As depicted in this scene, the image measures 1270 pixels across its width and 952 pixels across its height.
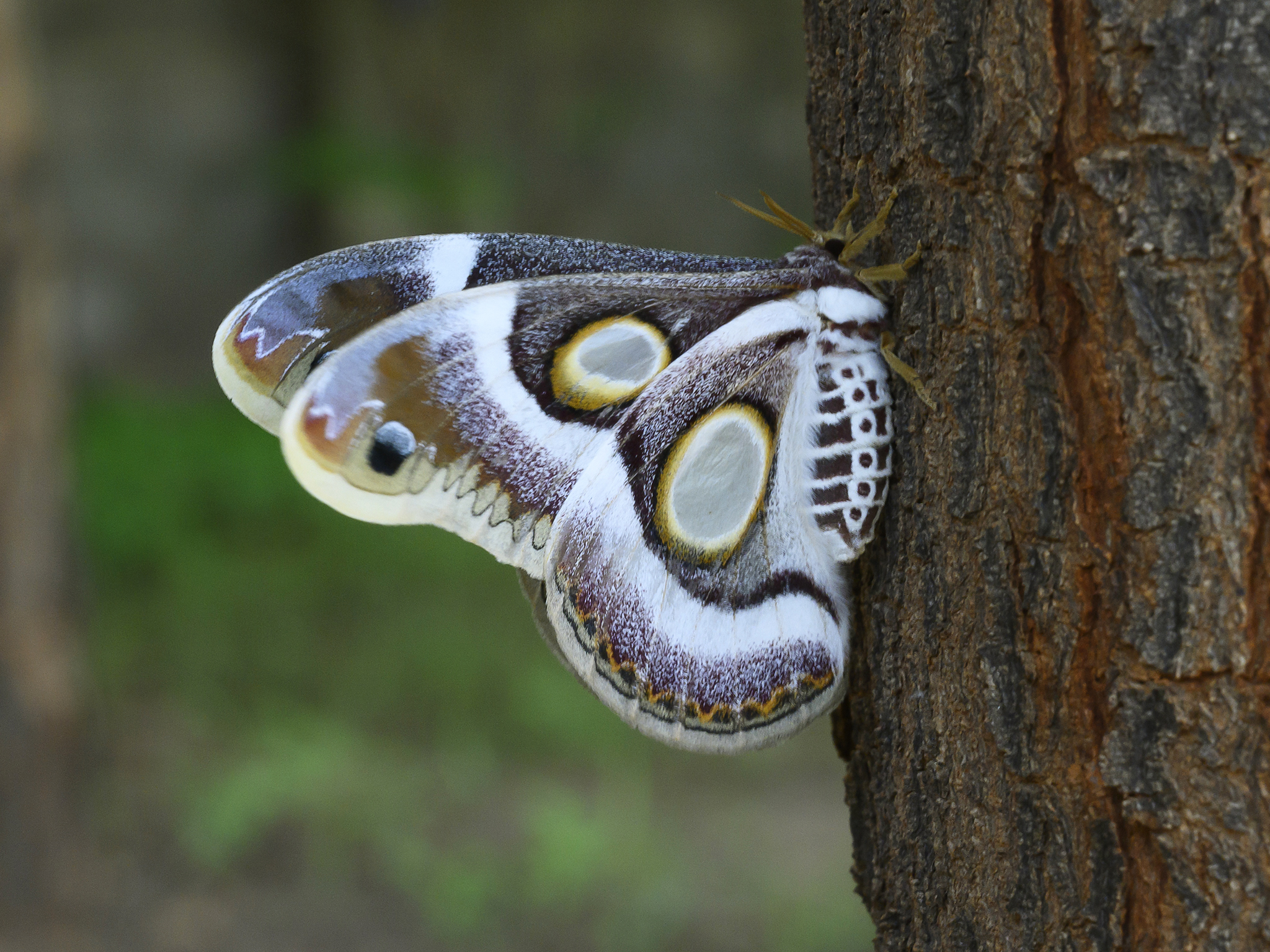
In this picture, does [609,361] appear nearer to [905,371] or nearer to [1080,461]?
[905,371]

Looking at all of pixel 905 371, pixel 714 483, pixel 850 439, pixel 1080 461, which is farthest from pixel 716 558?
pixel 1080 461

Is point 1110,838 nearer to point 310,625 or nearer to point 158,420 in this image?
point 310,625

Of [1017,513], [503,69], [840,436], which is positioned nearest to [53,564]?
[840,436]

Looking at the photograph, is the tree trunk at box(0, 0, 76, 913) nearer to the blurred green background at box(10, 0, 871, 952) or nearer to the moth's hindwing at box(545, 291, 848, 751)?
the blurred green background at box(10, 0, 871, 952)

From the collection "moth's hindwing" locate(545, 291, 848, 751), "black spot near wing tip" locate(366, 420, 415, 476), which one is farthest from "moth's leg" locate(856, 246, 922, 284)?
"black spot near wing tip" locate(366, 420, 415, 476)

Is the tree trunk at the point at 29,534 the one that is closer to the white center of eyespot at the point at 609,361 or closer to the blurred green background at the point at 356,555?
the blurred green background at the point at 356,555

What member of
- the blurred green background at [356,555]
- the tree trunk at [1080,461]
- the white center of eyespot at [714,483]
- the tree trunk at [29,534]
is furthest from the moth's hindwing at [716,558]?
the tree trunk at [29,534]
